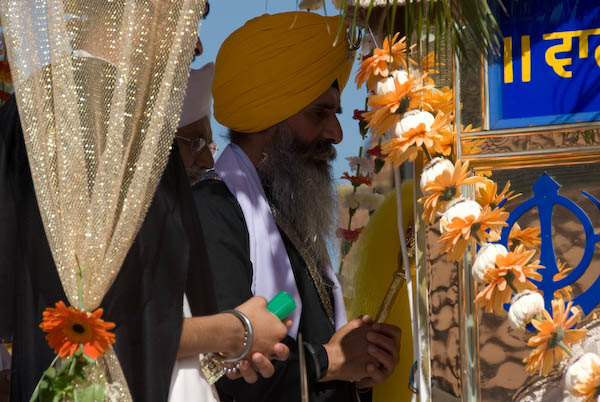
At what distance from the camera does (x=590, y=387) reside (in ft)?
7.18

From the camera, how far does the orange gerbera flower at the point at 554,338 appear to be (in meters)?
2.30

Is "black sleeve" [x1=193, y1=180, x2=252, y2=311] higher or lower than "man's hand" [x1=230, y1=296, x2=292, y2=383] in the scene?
higher

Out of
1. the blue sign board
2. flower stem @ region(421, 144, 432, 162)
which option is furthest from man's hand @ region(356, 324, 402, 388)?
the blue sign board

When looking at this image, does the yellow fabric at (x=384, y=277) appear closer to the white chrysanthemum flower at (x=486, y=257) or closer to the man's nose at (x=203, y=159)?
the white chrysanthemum flower at (x=486, y=257)

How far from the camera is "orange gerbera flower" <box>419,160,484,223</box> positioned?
8.33ft

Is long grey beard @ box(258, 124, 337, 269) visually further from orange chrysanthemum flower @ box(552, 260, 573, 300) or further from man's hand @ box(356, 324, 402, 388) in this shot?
orange chrysanthemum flower @ box(552, 260, 573, 300)

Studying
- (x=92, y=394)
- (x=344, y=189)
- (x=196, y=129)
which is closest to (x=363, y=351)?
(x=344, y=189)

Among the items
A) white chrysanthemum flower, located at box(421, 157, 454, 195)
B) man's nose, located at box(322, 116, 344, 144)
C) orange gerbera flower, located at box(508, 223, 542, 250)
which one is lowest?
Answer: orange gerbera flower, located at box(508, 223, 542, 250)

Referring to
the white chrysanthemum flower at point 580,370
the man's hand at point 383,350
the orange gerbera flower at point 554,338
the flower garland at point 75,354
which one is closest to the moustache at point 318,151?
the man's hand at point 383,350

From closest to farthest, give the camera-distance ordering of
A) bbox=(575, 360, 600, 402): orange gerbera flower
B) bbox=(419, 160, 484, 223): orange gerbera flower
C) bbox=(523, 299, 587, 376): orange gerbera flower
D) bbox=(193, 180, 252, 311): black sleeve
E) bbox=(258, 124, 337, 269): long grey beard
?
1. bbox=(575, 360, 600, 402): orange gerbera flower
2. bbox=(523, 299, 587, 376): orange gerbera flower
3. bbox=(419, 160, 484, 223): orange gerbera flower
4. bbox=(193, 180, 252, 311): black sleeve
5. bbox=(258, 124, 337, 269): long grey beard

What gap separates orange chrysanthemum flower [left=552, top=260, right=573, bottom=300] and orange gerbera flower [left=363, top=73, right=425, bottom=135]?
0.64 metres

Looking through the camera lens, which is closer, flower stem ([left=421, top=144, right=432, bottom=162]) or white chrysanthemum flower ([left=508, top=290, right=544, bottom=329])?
white chrysanthemum flower ([left=508, top=290, right=544, bottom=329])

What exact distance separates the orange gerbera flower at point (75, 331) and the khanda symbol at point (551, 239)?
129 cm

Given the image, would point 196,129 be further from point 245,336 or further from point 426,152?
point 245,336
